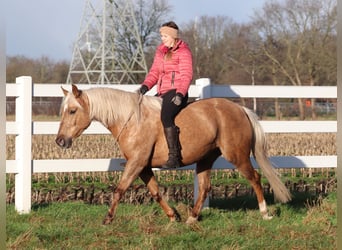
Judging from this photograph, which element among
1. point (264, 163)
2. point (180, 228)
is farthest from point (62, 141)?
point (264, 163)

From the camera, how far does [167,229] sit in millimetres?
5785

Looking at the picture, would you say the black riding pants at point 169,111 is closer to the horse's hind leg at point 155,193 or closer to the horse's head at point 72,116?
the horse's hind leg at point 155,193

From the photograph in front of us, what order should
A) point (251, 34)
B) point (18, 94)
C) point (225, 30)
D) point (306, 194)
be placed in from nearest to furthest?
point (18, 94)
point (306, 194)
point (251, 34)
point (225, 30)

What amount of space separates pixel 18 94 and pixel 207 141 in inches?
93.5

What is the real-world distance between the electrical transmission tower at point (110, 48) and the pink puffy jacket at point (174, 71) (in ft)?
123

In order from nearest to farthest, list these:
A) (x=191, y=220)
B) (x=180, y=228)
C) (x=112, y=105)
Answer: (x=180, y=228), (x=112, y=105), (x=191, y=220)

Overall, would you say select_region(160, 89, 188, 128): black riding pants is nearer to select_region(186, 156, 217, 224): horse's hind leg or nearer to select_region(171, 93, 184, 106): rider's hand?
select_region(171, 93, 184, 106): rider's hand

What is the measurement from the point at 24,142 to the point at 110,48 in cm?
4014

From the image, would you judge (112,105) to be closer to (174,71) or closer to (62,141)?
(62,141)

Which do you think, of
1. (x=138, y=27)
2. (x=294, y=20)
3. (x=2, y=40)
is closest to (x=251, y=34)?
(x=294, y=20)

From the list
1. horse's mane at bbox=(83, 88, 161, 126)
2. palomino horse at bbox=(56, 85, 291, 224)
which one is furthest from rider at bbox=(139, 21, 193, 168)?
horse's mane at bbox=(83, 88, 161, 126)

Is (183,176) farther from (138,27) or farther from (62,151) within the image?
(138,27)

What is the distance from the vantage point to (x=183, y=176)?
1123 cm

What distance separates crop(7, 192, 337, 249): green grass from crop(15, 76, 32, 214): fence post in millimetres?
177
